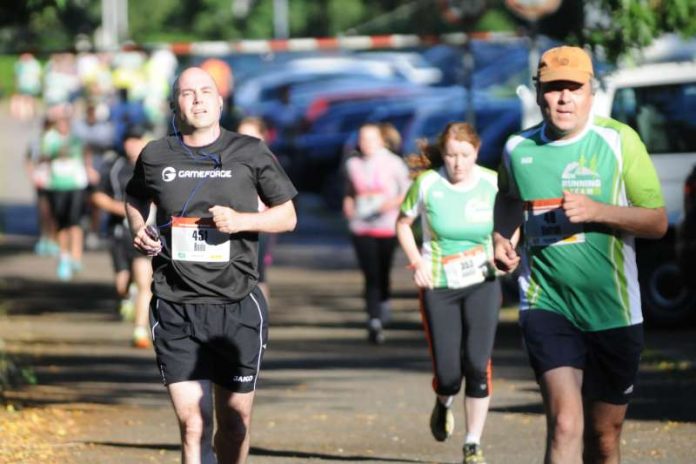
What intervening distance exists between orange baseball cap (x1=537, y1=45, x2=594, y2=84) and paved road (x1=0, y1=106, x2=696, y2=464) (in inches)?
129

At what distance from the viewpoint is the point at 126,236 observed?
15258mm

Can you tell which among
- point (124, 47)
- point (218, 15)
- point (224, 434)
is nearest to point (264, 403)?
point (224, 434)

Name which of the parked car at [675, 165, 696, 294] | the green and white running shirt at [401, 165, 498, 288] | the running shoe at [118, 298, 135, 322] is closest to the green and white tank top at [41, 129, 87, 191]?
the running shoe at [118, 298, 135, 322]

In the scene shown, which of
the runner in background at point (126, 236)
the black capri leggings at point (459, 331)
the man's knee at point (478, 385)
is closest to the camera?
the man's knee at point (478, 385)

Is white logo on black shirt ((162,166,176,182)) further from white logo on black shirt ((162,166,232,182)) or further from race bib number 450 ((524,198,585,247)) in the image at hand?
race bib number 450 ((524,198,585,247))

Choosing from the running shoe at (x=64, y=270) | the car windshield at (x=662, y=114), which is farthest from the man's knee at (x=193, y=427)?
the running shoe at (x=64, y=270)

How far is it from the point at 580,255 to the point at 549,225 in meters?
0.16

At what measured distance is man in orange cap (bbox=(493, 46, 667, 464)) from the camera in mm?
6533

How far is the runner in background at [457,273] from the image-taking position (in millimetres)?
9461

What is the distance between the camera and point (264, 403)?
1180 centimetres

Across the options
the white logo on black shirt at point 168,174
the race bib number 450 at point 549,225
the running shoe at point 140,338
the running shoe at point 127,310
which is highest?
the white logo on black shirt at point 168,174

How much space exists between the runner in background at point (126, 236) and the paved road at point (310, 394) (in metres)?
0.29

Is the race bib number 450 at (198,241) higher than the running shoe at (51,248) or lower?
higher

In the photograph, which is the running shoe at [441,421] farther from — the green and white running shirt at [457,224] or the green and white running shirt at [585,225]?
the green and white running shirt at [585,225]
